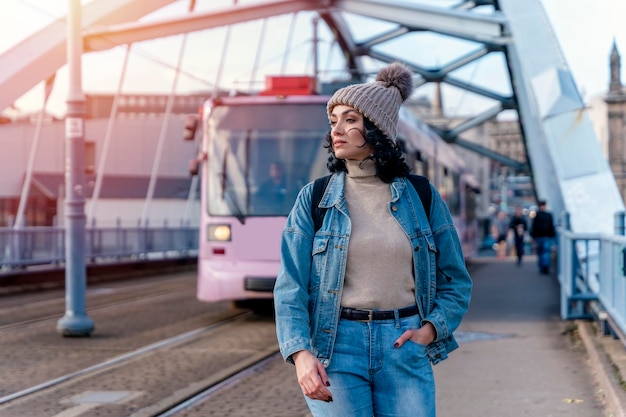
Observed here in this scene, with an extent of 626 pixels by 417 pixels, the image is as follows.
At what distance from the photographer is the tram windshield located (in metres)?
11.9

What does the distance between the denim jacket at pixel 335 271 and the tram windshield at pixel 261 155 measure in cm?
879

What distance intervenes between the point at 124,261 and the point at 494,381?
61.0 feet

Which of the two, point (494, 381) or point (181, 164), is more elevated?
point (181, 164)

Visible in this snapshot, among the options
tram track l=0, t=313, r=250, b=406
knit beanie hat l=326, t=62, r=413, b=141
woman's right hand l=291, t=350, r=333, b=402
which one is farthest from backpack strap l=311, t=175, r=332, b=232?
tram track l=0, t=313, r=250, b=406

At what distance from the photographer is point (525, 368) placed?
330 inches

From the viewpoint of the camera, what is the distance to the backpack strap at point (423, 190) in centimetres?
310

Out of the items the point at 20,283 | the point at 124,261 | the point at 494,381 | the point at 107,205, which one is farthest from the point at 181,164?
the point at 494,381

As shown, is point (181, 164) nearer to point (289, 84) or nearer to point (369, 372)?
point (289, 84)

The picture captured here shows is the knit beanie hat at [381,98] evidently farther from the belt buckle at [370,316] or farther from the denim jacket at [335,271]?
the belt buckle at [370,316]

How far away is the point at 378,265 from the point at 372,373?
32 centimetres

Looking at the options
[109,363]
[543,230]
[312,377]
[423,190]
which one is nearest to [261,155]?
[109,363]

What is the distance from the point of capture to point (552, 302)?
14.8 metres

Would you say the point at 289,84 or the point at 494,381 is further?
the point at 289,84

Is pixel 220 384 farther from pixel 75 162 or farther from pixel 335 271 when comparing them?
pixel 335 271
